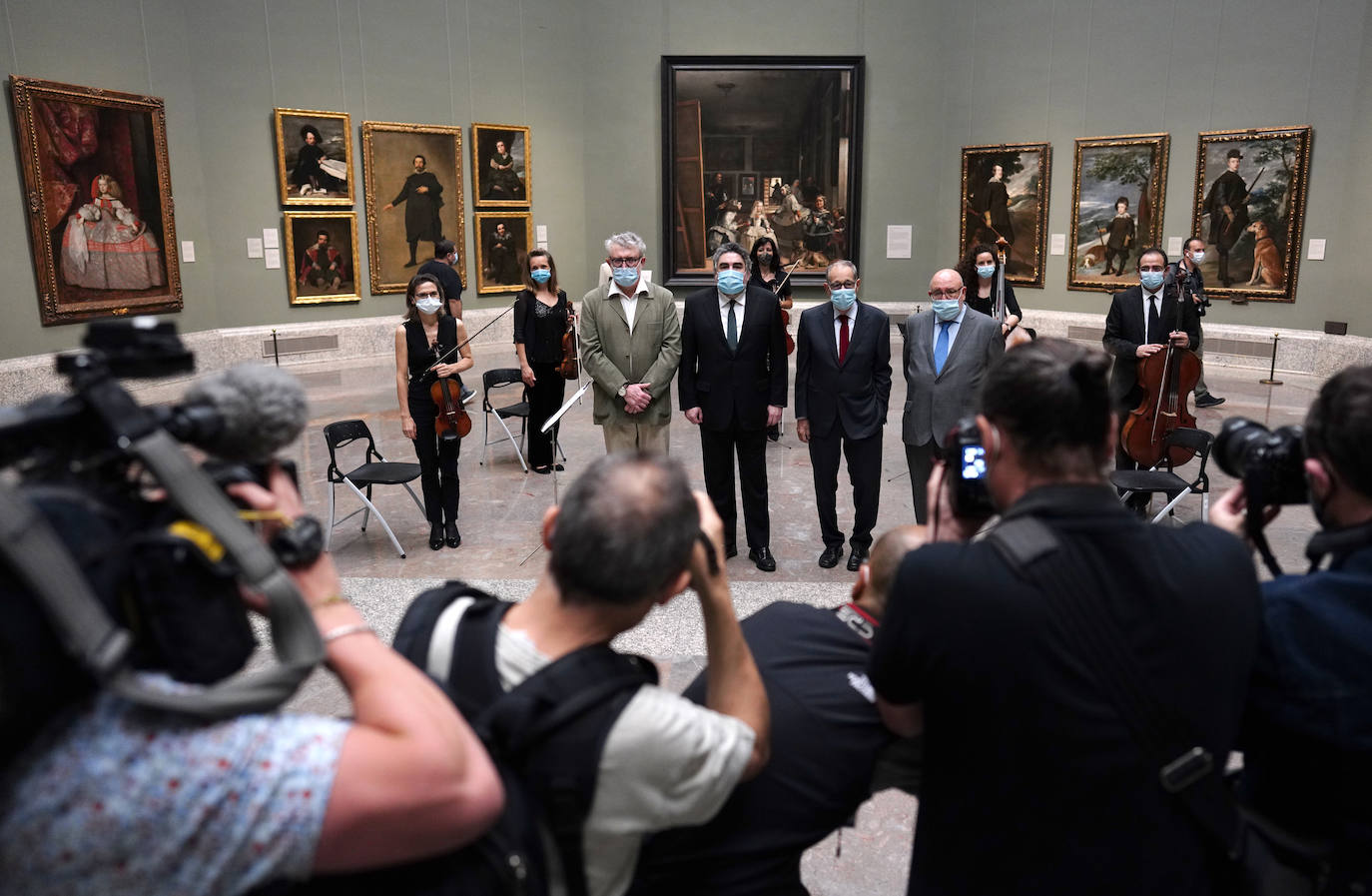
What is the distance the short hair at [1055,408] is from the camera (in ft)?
5.60

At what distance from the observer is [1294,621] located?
173 cm

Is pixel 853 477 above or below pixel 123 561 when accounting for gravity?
below

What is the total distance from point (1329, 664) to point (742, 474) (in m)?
4.63

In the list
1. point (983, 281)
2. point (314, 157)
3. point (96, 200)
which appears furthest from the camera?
point (314, 157)

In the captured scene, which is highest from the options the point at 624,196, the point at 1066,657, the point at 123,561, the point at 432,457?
the point at 624,196

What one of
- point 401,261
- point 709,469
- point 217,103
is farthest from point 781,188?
point 709,469

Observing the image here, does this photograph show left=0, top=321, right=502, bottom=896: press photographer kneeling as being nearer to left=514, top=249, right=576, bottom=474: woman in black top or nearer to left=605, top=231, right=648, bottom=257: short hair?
left=605, top=231, right=648, bottom=257: short hair

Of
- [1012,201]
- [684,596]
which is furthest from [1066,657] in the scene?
[1012,201]

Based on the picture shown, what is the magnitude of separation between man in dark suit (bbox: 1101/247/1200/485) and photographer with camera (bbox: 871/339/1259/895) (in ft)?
18.7

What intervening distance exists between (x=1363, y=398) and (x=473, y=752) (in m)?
1.57

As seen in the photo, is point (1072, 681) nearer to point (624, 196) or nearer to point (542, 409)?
point (542, 409)

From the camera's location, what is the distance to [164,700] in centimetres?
114

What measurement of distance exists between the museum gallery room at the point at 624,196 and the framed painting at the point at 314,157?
42 millimetres

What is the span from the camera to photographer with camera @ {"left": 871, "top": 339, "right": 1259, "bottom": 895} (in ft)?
5.30
